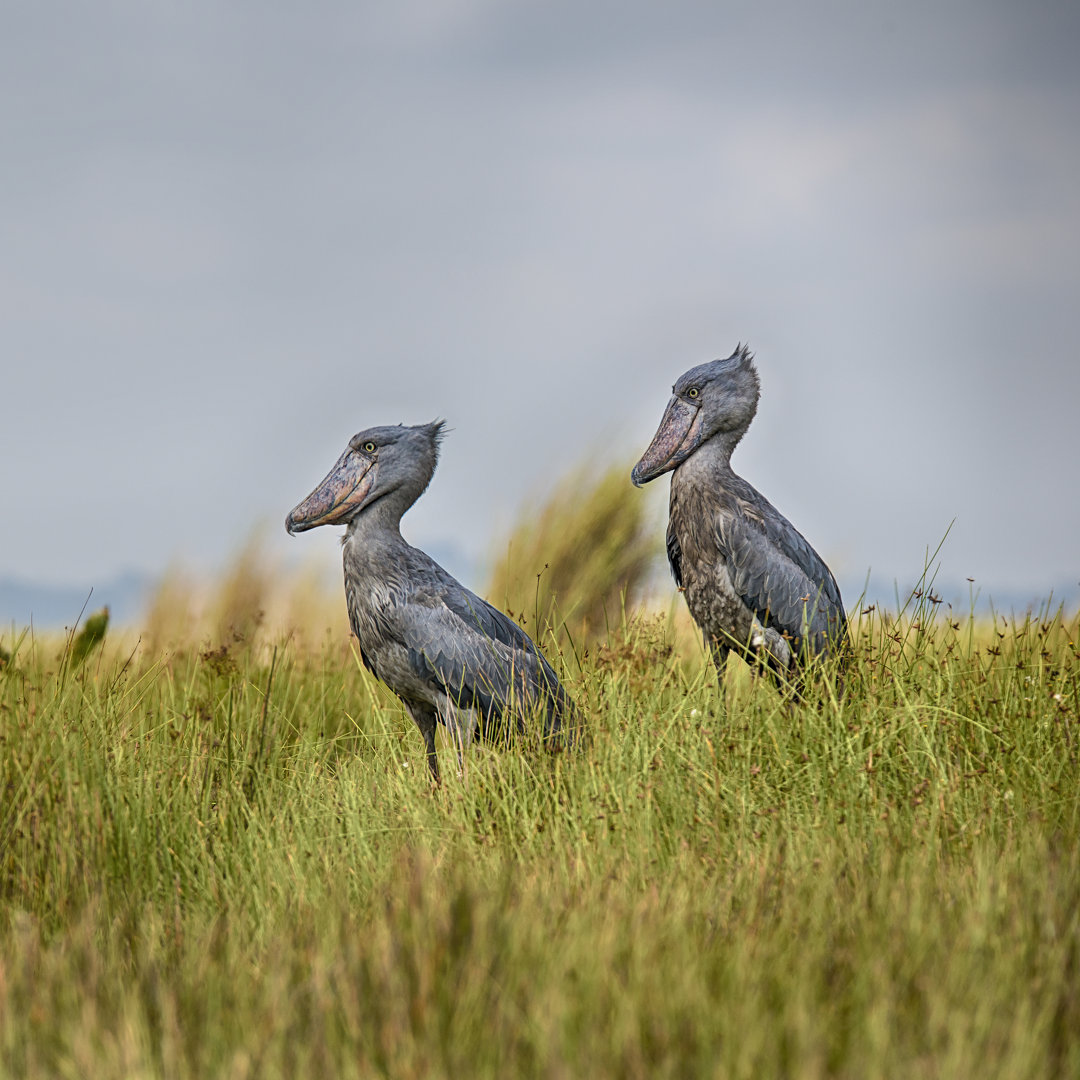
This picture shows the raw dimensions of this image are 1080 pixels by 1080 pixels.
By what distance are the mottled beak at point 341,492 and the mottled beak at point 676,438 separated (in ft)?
4.29

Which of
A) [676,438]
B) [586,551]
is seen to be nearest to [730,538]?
[676,438]

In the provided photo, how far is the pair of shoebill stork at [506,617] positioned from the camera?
4.82 meters

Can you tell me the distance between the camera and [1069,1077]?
92.7 inches

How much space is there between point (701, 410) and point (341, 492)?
1718mm

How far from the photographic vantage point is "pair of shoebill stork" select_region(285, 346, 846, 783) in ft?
15.8

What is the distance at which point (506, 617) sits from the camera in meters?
5.12

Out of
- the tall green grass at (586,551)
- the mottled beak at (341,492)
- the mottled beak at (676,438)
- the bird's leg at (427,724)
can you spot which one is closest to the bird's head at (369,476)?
the mottled beak at (341,492)

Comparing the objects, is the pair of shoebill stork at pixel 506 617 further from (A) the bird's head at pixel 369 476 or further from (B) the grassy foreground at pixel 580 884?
(B) the grassy foreground at pixel 580 884

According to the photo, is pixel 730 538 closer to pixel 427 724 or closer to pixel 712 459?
pixel 712 459

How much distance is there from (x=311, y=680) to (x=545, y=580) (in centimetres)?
218

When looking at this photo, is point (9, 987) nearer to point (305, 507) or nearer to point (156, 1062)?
point (156, 1062)

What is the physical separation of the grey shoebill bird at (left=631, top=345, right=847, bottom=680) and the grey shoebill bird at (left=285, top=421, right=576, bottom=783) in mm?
1025

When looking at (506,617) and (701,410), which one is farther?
(701,410)

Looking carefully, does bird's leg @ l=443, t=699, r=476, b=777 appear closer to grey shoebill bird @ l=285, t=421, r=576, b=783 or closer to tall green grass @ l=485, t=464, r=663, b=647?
grey shoebill bird @ l=285, t=421, r=576, b=783
